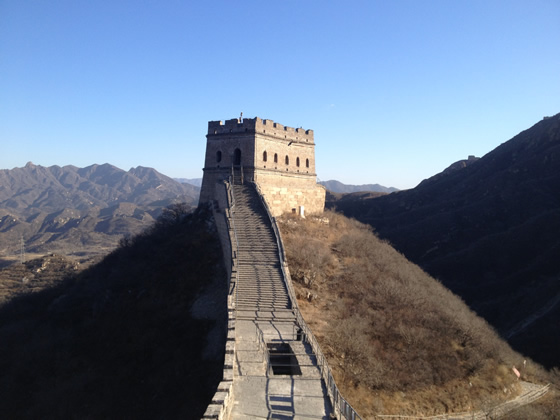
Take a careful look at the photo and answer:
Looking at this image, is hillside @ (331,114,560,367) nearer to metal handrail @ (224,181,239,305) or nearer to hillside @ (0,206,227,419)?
metal handrail @ (224,181,239,305)

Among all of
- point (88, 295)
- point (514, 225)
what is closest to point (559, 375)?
point (88, 295)

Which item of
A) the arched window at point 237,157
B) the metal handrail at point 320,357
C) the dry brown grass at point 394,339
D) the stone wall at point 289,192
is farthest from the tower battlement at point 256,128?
the dry brown grass at point 394,339

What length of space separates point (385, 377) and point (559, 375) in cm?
1210

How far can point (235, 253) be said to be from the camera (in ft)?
62.6

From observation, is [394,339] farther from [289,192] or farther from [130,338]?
[289,192]

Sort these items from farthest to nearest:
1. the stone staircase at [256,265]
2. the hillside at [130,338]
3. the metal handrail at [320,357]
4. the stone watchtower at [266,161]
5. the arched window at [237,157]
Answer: the arched window at [237,157] → the stone watchtower at [266,161] → the stone staircase at [256,265] → the hillside at [130,338] → the metal handrail at [320,357]

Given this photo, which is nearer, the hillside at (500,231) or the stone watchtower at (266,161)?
the stone watchtower at (266,161)

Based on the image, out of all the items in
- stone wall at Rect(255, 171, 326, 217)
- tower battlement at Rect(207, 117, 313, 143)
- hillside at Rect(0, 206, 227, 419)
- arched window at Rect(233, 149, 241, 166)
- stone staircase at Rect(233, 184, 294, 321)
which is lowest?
hillside at Rect(0, 206, 227, 419)

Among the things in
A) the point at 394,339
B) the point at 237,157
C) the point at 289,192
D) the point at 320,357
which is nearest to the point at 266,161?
the point at 237,157

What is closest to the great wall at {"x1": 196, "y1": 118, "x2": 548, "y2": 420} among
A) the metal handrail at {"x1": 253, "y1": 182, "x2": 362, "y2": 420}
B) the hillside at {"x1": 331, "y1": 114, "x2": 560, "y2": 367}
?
the metal handrail at {"x1": 253, "y1": 182, "x2": 362, "y2": 420}

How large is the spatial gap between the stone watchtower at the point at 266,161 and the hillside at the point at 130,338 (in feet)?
13.3

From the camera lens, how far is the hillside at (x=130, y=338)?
47.8 feet

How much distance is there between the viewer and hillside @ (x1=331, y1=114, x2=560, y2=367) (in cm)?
3148

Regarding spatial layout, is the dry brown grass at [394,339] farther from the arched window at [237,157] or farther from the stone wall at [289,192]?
the arched window at [237,157]
